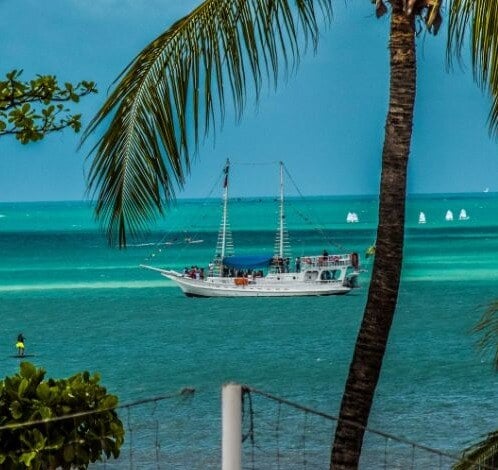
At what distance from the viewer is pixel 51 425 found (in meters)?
8.84

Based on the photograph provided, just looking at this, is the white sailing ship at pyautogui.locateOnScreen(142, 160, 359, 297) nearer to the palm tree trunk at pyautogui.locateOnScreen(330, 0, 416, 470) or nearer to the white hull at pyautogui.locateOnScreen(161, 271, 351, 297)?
the white hull at pyautogui.locateOnScreen(161, 271, 351, 297)

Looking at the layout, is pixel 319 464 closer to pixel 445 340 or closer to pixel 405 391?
pixel 405 391

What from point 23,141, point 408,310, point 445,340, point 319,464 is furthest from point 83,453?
point 408,310

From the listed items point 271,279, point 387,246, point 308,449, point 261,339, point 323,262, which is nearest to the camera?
point 387,246

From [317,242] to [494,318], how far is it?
125241 millimetres

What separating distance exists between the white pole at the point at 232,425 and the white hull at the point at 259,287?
64.1 meters

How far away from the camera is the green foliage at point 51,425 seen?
28.8ft

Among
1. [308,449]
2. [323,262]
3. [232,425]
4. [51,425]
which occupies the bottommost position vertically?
[308,449]

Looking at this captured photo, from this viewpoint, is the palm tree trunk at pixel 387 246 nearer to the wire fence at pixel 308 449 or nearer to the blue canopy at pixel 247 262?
the wire fence at pixel 308 449

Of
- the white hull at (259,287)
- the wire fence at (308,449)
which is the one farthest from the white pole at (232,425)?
the white hull at (259,287)

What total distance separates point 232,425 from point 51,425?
13.1ft

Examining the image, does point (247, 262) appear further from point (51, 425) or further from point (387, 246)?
point (387, 246)

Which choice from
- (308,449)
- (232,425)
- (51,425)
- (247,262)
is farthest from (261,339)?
(232,425)

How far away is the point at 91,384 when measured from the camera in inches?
370
